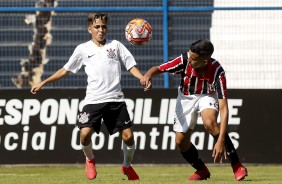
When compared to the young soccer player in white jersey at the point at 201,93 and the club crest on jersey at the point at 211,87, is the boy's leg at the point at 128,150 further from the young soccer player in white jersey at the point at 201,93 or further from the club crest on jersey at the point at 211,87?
the club crest on jersey at the point at 211,87

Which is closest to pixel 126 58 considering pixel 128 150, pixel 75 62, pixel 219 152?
pixel 75 62

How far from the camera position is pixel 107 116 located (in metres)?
12.0

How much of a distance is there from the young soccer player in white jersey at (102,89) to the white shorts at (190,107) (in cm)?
59

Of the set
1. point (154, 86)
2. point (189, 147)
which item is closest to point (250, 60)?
point (154, 86)

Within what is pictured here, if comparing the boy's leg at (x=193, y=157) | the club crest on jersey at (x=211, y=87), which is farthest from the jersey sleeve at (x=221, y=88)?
the boy's leg at (x=193, y=157)

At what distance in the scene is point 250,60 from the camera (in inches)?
679

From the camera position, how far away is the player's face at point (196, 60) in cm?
1127

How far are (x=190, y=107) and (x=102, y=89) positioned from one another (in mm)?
1068

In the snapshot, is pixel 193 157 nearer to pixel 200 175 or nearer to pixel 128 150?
pixel 200 175

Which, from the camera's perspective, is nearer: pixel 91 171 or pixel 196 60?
pixel 196 60

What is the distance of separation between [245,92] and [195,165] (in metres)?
4.58

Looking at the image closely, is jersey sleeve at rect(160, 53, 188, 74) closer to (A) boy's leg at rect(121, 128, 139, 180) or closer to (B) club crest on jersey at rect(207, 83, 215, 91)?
(B) club crest on jersey at rect(207, 83, 215, 91)

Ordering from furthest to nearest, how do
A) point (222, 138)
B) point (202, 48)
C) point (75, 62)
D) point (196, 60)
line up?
point (75, 62) → point (196, 60) → point (202, 48) → point (222, 138)

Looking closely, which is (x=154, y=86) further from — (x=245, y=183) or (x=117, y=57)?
(x=245, y=183)
